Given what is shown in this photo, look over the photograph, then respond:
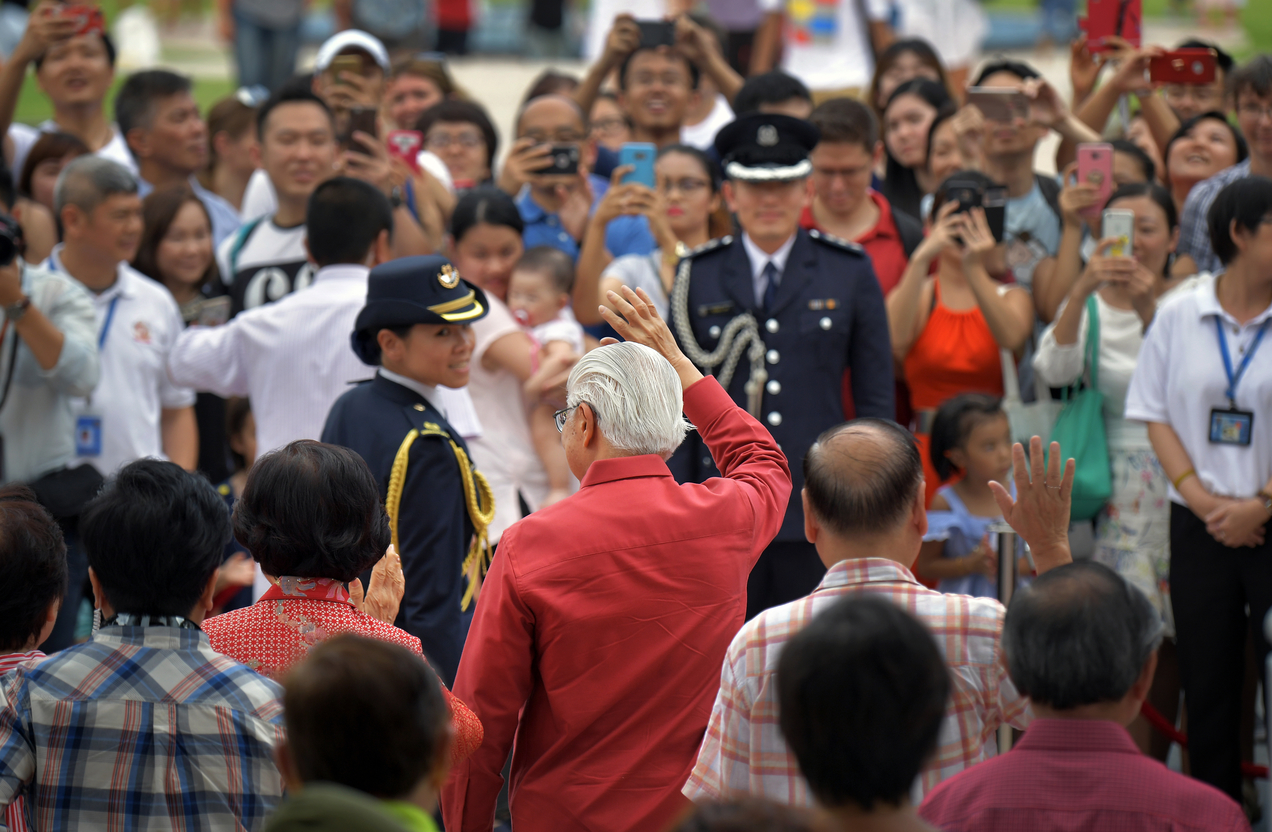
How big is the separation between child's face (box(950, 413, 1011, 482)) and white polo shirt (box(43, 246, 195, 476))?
2.71 m

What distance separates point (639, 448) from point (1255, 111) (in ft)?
10.8

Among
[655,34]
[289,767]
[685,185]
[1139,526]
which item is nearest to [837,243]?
[685,185]

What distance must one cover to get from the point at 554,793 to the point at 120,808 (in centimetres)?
79

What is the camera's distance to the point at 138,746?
2186mm

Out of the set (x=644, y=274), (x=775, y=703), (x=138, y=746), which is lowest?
(x=138, y=746)

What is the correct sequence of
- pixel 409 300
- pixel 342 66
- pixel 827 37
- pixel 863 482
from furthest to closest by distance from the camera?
pixel 827 37 → pixel 342 66 → pixel 409 300 → pixel 863 482

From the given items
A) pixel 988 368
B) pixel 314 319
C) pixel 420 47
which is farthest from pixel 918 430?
pixel 420 47

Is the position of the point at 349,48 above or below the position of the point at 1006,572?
above

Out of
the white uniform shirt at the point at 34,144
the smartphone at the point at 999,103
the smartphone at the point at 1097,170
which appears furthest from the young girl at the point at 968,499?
the white uniform shirt at the point at 34,144

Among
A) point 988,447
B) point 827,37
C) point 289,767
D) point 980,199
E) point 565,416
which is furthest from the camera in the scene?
point 827,37

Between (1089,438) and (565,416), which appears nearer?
(565,416)

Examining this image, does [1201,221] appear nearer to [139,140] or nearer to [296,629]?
[296,629]

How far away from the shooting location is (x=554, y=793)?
261 centimetres

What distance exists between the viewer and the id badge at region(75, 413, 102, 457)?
456 cm
